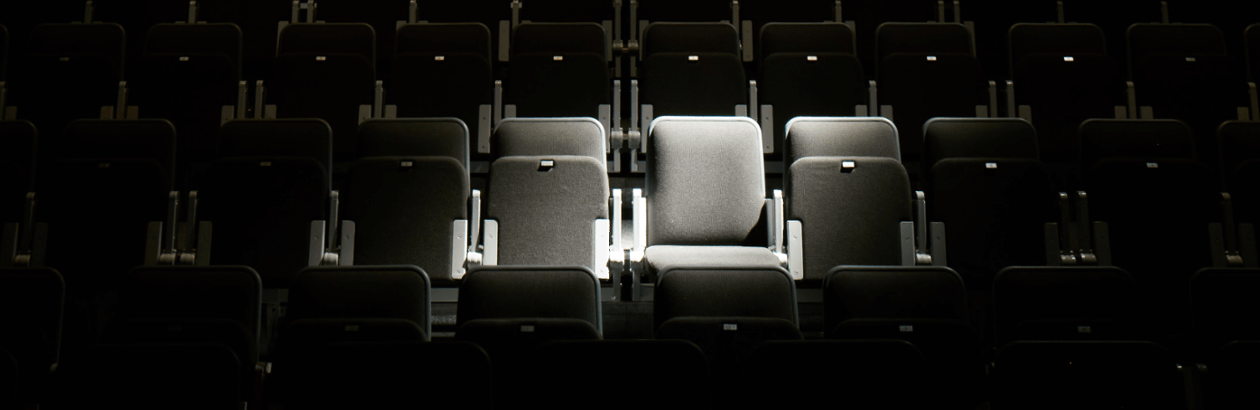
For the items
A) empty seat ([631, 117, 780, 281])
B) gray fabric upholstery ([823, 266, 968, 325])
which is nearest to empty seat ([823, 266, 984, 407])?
gray fabric upholstery ([823, 266, 968, 325])

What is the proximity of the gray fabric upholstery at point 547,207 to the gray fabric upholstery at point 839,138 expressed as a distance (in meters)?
0.46

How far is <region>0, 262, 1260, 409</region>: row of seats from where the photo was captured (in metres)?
1.61

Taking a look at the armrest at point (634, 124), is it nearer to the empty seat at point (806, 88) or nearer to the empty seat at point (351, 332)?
the empty seat at point (806, 88)

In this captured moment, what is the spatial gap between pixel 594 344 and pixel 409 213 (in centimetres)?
76

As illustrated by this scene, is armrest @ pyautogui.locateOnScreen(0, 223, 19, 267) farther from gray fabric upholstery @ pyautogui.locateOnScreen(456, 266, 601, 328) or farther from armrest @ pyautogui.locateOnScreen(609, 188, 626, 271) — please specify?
armrest @ pyautogui.locateOnScreen(609, 188, 626, 271)

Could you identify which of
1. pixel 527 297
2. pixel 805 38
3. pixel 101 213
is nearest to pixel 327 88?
pixel 101 213

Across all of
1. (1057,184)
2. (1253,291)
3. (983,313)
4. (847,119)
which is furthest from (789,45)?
(1253,291)

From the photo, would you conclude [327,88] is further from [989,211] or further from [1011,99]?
[1011,99]

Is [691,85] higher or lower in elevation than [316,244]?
higher

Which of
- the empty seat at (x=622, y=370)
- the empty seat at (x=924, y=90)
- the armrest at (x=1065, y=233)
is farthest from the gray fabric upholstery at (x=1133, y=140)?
the empty seat at (x=622, y=370)

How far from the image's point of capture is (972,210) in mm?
2229

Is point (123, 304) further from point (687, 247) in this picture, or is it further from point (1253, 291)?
point (1253, 291)

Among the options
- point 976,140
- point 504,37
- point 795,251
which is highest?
point 504,37

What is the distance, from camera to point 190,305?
192cm
